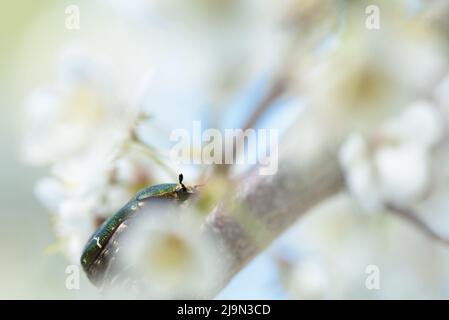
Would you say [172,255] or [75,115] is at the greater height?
[75,115]

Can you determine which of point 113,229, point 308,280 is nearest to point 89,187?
point 113,229

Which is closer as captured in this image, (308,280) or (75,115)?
(75,115)

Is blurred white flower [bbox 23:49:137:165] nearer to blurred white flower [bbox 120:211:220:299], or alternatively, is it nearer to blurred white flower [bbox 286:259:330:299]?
blurred white flower [bbox 120:211:220:299]

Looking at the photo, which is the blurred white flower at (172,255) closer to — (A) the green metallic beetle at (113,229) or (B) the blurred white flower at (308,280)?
(A) the green metallic beetle at (113,229)

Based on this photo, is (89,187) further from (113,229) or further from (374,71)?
(374,71)

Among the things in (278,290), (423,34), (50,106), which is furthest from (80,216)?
(423,34)

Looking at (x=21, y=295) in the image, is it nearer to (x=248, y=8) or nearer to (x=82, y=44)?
(x=82, y=44)

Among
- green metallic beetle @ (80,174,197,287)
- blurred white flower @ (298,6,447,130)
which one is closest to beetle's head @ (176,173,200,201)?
green metallic beetle @ (80,174,197,287)

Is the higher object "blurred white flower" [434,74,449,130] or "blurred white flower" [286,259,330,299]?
"blurred white flower" [434,74,449,130]
